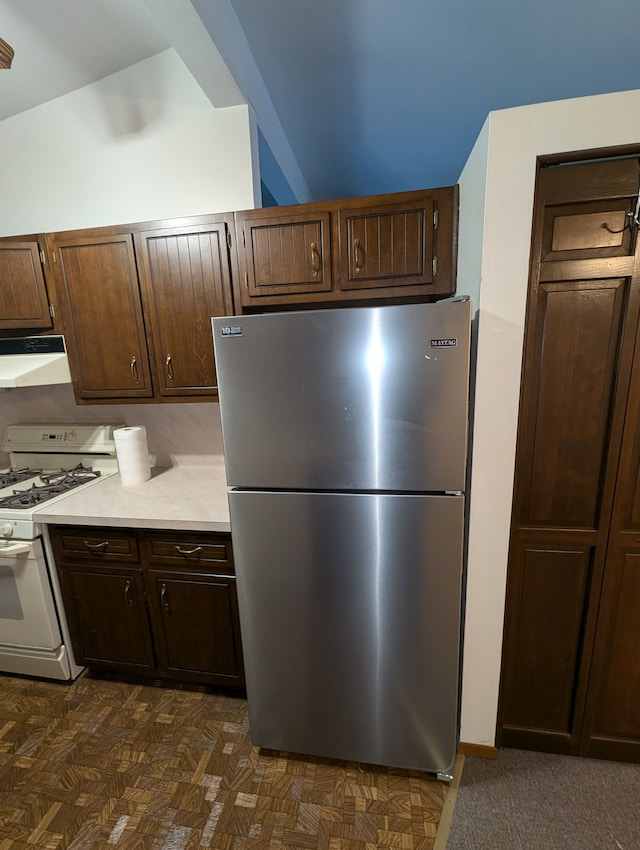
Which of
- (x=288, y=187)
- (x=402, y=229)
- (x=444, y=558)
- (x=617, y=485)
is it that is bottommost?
(x=444, y=558)

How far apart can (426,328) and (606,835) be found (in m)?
1.84

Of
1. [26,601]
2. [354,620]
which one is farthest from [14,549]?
[354,620]

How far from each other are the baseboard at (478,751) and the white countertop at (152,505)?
1.36 metres

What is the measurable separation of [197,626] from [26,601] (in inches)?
34.4

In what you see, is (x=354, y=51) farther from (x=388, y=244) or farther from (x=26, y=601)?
(x=26, y=601)

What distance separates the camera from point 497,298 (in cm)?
119

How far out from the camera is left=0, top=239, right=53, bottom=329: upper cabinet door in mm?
1815

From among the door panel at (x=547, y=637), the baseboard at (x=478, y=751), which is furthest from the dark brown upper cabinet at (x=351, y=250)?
the baseboard at (x=478, y=751)

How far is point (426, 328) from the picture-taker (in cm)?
109

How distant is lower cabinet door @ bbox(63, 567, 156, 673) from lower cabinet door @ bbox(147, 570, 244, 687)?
8 cm

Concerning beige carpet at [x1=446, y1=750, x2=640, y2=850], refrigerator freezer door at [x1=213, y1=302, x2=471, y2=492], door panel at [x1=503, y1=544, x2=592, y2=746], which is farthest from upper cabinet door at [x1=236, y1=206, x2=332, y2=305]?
beige carpet at [x1=446, y1=750, x2=640, y2=850]

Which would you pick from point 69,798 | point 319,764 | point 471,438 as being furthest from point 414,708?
point 69,798

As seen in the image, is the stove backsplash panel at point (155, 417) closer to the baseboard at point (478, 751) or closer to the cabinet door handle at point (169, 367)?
the cabinet door handle at point (169, 367)

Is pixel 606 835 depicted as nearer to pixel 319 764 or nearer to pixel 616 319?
pixel 319 764
